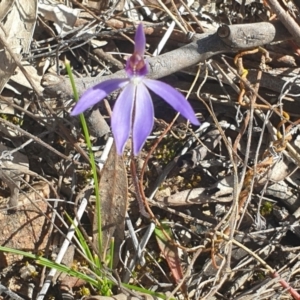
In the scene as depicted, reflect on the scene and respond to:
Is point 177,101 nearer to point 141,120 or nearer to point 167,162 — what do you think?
point 141,120

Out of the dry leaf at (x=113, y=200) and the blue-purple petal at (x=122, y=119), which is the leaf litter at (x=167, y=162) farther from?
the blue-purple petal at (x=122, y=119)

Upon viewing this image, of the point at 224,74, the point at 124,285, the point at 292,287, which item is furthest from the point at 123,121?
the point at 292,287

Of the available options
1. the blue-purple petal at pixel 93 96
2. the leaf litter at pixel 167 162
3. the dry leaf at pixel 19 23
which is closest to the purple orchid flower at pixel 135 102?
the blue-purple petal at pixel 93 96

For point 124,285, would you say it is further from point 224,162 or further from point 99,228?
point 224,162

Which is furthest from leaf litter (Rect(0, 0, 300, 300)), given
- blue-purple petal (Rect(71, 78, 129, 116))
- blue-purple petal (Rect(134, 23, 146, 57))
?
blue-purple petal (Rect(71, 78, 129, 116))

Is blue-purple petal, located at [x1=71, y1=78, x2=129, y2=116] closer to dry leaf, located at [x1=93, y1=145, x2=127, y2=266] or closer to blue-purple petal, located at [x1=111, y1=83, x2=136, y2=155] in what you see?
blue-purple petal, located at [x1=111, y1=83, x2=136, y2=155]

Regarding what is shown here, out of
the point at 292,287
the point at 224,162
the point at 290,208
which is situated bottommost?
the point at 292,287

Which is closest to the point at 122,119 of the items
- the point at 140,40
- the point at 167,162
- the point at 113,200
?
the point at 140,40
